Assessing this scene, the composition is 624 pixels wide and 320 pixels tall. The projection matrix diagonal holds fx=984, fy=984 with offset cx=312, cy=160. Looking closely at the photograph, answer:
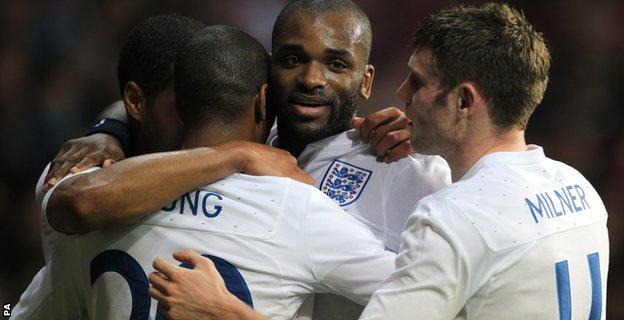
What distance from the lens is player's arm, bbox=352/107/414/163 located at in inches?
135

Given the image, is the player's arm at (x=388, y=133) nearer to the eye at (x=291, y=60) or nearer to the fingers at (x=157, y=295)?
the eye at (x=291, y=60)

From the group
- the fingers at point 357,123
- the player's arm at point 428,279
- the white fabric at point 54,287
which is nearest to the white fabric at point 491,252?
the player's arm at point 428,279

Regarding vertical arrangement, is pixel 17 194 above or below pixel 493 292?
below

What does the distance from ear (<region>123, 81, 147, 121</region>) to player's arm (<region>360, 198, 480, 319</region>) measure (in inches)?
54.7

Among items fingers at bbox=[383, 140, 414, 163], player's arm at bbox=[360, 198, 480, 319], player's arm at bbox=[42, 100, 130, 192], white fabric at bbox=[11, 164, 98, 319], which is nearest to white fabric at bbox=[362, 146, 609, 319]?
player's arm at bbox=[360, 198, 480, 319]

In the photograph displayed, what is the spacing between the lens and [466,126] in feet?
10.0

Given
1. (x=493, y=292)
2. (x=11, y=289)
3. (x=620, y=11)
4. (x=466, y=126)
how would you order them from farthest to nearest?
(x=620, y=11)
(x=11, y=289)
(x=466, y=126)
(x=493, y=292)

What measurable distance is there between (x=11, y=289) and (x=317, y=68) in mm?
3877

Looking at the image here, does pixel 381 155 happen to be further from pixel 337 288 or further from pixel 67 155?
pixel 67 155

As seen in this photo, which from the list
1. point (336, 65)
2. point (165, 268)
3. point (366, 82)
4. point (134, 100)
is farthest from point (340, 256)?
point (134, 100)

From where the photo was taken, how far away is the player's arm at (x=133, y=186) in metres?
2.90

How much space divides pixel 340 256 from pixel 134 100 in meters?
1.25

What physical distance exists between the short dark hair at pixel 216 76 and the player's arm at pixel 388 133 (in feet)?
1.56

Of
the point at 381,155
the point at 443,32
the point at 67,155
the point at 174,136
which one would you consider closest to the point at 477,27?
the point at 443,32
